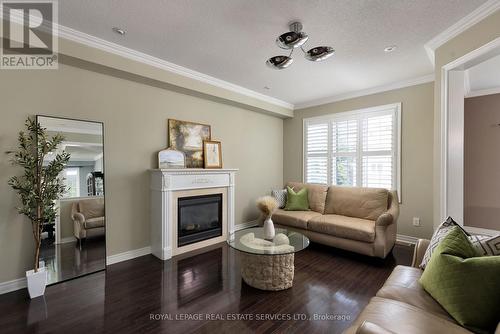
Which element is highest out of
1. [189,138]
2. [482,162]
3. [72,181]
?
[189,138]

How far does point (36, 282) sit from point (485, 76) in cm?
629

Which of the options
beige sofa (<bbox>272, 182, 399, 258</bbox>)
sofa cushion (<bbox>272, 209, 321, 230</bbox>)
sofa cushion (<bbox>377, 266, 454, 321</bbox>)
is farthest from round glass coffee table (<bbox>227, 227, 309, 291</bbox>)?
sofa cushion (<bbox>272, 209, 321, 230</bbox>)

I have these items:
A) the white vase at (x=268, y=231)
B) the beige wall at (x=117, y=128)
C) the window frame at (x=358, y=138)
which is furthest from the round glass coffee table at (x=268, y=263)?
the window frame at (x=358, y=138)

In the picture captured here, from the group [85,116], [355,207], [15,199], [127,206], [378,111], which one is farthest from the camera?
[378,111]

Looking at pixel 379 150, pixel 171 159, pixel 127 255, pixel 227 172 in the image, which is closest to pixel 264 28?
pixel 171 159

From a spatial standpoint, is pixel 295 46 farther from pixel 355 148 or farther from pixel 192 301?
pixel 355 148

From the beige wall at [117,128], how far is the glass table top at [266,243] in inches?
60.2

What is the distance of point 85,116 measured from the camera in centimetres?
279

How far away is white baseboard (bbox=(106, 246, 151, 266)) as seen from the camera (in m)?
2.99

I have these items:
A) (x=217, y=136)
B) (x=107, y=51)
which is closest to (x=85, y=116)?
(x=107, y=51)

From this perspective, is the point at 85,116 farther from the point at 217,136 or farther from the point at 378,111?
the point at 378,111

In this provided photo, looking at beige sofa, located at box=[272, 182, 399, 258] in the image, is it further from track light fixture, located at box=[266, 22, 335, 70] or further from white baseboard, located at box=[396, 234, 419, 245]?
track light fixture, located at box=[266, 22, 335, 70]

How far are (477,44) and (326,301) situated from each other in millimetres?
2803

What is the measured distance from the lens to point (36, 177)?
2.28 metres
